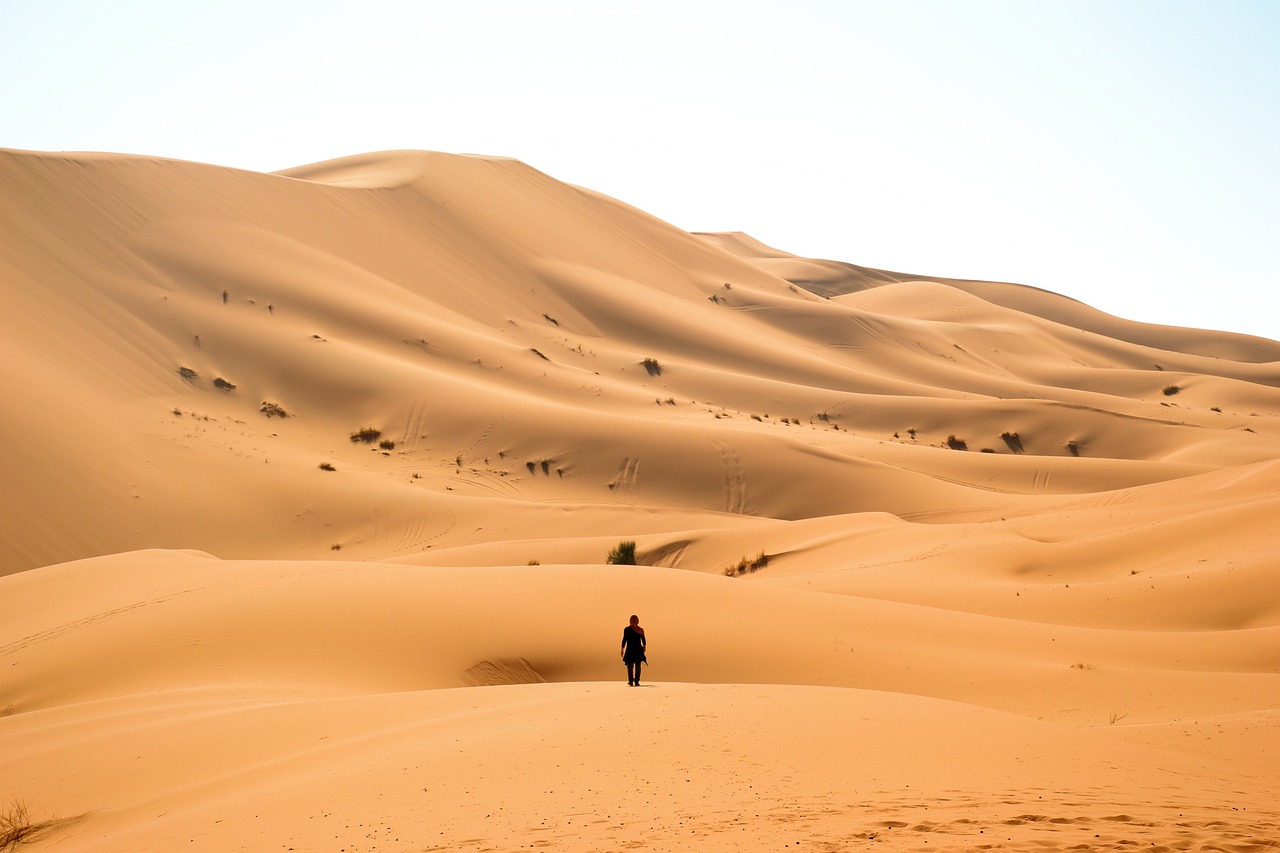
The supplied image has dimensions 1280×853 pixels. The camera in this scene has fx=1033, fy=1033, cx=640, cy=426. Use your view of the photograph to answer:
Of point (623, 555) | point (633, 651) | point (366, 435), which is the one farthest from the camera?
point (366, 435)

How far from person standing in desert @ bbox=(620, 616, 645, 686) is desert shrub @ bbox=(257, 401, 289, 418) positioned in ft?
74.2

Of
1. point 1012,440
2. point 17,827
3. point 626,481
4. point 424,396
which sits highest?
point 424,396

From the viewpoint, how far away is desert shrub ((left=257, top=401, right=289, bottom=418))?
1174 inches

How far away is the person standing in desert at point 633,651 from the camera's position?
383 inches

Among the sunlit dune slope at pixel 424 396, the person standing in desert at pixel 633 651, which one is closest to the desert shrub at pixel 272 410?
the sunlit dune slope at pixel 424 396

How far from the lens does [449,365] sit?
3522cm

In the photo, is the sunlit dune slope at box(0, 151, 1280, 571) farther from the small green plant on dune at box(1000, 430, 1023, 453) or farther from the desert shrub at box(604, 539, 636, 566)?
the desert shrub at box(604, 539, 636, 566)

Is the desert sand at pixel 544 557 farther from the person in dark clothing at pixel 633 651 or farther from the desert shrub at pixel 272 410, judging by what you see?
the person in dark clothing at pixel 633 651

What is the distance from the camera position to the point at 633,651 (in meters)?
9.75

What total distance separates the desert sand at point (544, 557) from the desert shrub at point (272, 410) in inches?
8.5

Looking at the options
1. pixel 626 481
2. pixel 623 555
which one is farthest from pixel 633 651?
pixel 626 481

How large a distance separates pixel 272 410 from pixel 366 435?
2822 millimetres

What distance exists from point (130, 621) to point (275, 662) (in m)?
2.31

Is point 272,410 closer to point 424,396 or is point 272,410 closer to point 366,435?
point 366,435
